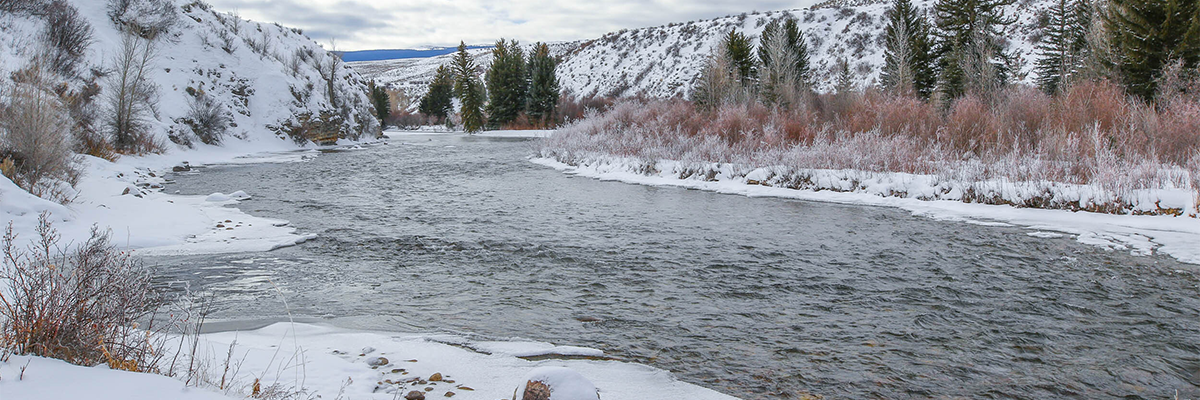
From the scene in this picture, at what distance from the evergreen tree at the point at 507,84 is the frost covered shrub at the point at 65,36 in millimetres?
40185

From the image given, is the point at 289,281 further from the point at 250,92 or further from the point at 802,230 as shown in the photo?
the point at 250,92

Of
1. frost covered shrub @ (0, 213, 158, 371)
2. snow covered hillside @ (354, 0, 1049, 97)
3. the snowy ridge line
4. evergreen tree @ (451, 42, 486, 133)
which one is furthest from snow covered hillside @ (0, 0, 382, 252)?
snow covered hillside @ (354, 0, 1049, 97)

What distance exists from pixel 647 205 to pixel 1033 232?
6521mm

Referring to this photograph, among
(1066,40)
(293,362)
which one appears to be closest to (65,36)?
(293,362)

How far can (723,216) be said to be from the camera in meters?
11.6

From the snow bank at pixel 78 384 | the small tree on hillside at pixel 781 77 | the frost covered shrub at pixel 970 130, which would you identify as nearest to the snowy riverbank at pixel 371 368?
the snow bank at pixel 78 384

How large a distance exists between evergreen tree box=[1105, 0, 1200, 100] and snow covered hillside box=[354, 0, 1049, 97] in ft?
110

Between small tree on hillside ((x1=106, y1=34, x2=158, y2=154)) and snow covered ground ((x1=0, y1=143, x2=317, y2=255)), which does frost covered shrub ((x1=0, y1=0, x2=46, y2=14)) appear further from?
snow covered ground ((x1=0, y1=143, x2=317, y2=255))

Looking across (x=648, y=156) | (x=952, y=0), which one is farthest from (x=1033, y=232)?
(x=952, y=0)

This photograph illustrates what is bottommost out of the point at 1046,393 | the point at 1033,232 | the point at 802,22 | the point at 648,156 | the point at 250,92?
the point at 1046,393

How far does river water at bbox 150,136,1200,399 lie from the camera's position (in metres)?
4.39

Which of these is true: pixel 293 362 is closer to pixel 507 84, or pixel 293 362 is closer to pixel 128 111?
pixel 128 111

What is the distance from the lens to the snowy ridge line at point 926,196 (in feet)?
28.5

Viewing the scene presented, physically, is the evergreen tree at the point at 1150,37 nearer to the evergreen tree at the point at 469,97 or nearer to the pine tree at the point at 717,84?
the pine tree at the point at 717,84
